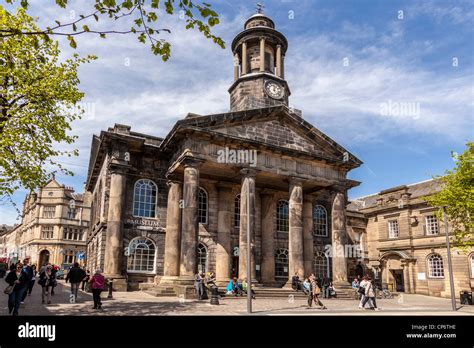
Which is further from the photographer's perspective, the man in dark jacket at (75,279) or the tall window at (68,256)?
the tall window at (68,256)

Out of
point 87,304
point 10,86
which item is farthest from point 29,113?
point 87,304

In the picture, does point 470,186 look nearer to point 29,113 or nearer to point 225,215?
point 225,215

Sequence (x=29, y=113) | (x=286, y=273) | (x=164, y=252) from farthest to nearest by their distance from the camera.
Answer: (x=286, y=273) < (x=164, y=252) < (x=29, y=113)

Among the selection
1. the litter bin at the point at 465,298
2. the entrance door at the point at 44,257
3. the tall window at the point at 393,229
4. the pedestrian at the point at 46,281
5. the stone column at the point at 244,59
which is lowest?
the litter bin at the point at 465,298

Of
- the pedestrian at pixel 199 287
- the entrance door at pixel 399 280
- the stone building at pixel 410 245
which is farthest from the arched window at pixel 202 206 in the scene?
the entrance door at pixel 399 280

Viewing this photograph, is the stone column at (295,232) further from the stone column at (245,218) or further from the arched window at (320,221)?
the arched window at (320,221)

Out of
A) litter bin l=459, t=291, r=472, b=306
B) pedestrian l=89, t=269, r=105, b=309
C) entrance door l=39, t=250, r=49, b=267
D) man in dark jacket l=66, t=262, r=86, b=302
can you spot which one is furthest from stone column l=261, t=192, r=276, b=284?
entrance door l=39, t=250, r=49, b=267

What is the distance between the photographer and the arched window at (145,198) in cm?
2530

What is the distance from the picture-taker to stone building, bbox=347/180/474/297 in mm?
33500

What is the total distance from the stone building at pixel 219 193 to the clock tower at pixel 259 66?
0.44ft

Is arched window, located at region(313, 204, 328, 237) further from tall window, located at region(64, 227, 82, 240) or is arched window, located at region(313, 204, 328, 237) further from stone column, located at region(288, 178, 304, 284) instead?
tall window, located at region(64, 227, 82, 240)
